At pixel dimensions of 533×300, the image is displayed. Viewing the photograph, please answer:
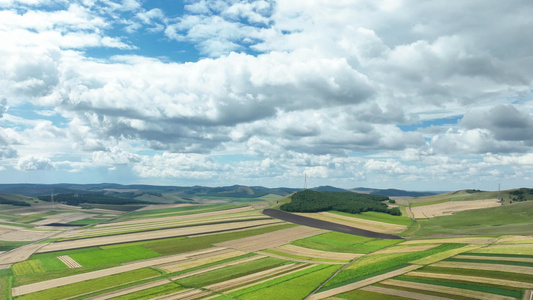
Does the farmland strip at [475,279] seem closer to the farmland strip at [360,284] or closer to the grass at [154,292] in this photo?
the farmland strip at [360,284]

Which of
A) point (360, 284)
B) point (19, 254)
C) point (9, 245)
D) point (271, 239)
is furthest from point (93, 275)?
point (9, 245)

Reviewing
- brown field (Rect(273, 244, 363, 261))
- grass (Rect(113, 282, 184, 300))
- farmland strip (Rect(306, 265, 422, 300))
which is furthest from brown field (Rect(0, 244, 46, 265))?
farmland strip (Rect(306, 265, 422, 300))

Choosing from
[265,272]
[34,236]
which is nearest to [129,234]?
[34,236]

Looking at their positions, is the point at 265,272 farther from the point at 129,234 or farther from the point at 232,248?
the point at 129,234

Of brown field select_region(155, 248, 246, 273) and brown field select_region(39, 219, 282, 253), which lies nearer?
brown field select_region(155, 248, 246, 273)

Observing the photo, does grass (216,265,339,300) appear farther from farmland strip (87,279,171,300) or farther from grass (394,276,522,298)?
farmland strip (87,279,171,300)
